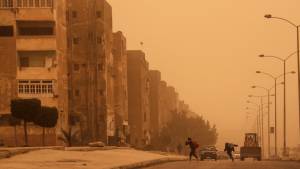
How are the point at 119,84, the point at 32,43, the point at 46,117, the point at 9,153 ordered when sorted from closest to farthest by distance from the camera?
the point at 9,153, the point at 46,117, the point at 32,43, the point at 119,84

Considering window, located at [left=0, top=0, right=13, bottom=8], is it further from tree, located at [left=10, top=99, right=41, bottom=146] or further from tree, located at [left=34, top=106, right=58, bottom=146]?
tree, located at [left=10, top=99, right=41, bottom=146]

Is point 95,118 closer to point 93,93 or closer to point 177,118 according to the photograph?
point 93,93

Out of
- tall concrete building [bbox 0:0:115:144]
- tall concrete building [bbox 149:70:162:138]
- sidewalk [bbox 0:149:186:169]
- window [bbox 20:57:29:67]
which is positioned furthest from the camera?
tall concrete building [bbox 149:70:162:138]

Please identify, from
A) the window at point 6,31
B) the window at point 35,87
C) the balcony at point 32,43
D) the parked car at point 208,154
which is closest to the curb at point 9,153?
the parked car at point 208,154

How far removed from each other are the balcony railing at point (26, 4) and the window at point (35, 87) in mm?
7526

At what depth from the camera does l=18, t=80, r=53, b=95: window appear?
247 ft

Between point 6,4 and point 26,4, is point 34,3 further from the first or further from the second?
point 6,4

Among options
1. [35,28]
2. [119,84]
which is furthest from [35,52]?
[119,84]

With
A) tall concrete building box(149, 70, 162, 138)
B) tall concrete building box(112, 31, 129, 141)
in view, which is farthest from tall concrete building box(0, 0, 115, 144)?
tall concrete building box(149, 70, 162, 138)

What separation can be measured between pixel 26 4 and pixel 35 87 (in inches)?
330

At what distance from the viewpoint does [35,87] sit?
75.8m

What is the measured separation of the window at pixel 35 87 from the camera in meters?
75.4

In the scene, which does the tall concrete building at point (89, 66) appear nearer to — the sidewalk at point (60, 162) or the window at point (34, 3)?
the window at point (34, 3)

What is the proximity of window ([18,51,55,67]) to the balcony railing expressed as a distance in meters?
4.64
